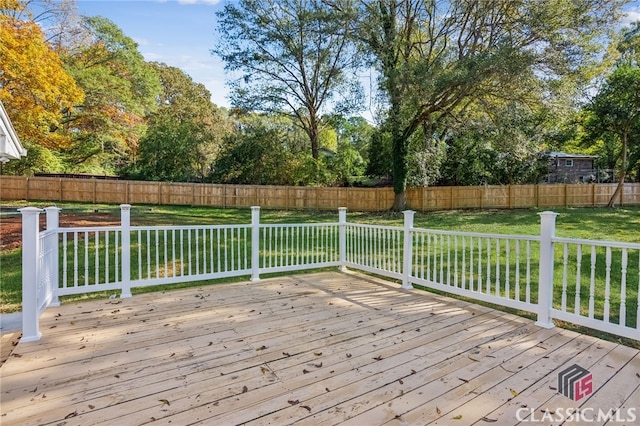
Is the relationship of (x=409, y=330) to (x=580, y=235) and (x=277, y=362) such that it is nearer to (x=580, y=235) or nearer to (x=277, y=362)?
(x=277, y=362)

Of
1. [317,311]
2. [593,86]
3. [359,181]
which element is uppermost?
[593,86]

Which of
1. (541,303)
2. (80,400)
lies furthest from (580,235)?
(80,400)

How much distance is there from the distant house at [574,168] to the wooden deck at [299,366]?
23.2 m

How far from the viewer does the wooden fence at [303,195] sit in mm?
15328

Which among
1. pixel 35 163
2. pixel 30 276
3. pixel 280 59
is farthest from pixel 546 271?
pixel 35 163

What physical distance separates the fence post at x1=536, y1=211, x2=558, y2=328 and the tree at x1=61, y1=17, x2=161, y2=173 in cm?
1856

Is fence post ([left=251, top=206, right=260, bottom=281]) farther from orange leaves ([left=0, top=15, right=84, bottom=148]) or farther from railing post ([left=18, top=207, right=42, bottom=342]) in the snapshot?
orange leaves ([left=0, top=15, right=84, bottom=148])

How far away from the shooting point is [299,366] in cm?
250

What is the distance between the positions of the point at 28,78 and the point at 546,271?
15.9 meters

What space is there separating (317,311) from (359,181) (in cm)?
1682

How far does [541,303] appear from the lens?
10.9 feet

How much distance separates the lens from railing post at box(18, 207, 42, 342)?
2.83 m

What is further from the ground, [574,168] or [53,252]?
[574,168]

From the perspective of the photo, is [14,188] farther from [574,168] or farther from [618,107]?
[574,168]
